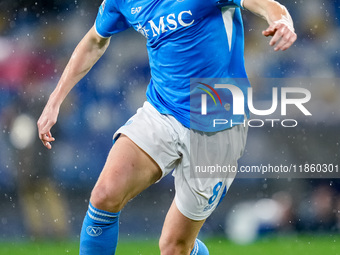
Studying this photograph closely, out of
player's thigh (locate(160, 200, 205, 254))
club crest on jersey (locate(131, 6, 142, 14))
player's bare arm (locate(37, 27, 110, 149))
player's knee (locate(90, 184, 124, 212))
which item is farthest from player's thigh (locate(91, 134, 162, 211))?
club crest on jersey (locate(131, 6, 142, 14))

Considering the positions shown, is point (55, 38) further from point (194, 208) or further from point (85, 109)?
point (194, 208)

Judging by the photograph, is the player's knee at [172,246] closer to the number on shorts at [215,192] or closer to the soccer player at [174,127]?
the soccer player at [174,127]

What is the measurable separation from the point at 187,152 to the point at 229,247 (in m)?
2.59

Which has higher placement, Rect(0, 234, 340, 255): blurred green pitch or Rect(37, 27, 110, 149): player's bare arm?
Rect(37, 27, 110, 149): player's bare arm

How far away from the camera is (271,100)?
19.7 ft

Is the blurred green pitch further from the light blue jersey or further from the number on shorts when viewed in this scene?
the light blue jersey

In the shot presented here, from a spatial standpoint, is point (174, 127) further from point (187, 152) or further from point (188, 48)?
point (188, 48)

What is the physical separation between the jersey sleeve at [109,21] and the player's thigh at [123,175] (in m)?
0.69

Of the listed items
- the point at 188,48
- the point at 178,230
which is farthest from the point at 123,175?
the point at 188,48

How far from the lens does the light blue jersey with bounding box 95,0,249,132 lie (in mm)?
2824

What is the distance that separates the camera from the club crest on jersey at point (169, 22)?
9.22ft

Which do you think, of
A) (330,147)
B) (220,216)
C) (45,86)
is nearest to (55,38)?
(45,86)

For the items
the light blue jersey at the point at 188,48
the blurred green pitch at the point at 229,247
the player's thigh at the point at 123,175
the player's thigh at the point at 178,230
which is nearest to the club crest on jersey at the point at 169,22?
the light blue jersey at the point at 188,48

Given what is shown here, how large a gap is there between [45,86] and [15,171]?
94cm
